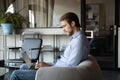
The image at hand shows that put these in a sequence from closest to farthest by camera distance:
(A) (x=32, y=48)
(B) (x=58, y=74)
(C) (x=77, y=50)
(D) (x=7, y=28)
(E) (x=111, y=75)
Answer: (B) (x=58, y=74) < (C) (x=77, y=50) < (A) (x=32, y=48) < (E) (x=111, y=75) < (D) (x=7, y=28)

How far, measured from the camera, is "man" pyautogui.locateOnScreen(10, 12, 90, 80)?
268cm

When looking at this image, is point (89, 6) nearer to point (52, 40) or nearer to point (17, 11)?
point (52, 40)

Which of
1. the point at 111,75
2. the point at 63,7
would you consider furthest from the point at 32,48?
the point at 111,75

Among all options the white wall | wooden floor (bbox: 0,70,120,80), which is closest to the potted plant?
the white wall

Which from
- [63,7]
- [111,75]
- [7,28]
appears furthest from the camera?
[63,7]

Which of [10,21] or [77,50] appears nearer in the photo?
[77,50]

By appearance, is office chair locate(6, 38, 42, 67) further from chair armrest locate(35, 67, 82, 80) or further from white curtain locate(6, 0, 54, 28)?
chair armrest locate(35, 67, 82, 80)

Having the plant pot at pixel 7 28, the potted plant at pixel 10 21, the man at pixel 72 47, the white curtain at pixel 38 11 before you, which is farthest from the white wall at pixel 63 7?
the man at pixel 72 47

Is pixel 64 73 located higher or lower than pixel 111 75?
higher

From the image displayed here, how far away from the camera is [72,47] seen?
273 centimetres

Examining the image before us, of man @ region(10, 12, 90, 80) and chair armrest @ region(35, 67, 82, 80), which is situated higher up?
man @ region(10, 12, 90, 80)

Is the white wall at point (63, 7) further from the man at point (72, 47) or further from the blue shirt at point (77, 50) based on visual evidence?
the blue shirt at point (77, 50)

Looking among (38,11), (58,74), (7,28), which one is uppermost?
(38,11)

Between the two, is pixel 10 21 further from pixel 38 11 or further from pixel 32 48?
pixel 32 48
